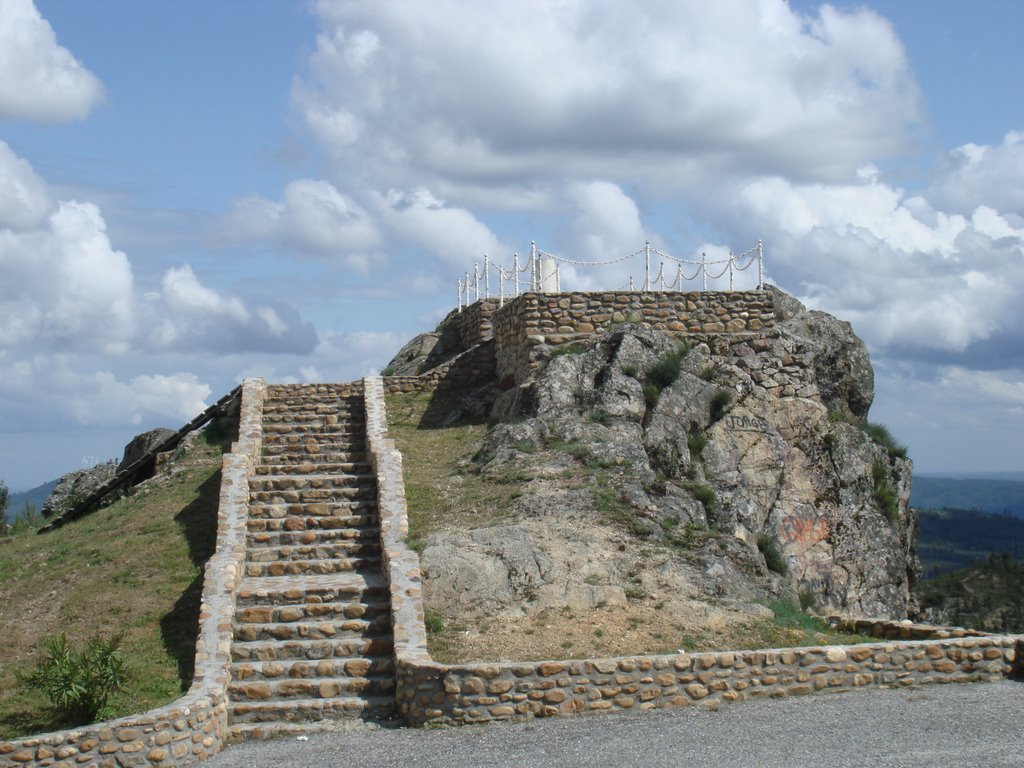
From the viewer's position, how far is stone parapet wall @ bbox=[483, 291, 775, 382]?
2244 centimetres

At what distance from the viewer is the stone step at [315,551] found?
15375 millimetres

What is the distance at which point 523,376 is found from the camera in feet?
73.4

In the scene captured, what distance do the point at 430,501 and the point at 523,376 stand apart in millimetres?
5524

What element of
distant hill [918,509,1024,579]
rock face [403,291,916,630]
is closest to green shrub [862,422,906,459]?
rock face [403,291,916,630]

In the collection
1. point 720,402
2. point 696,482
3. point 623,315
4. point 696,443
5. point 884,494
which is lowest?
point 884,494

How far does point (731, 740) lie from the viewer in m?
10.7

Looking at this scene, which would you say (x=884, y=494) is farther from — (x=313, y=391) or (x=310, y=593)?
(x=310, y=593)

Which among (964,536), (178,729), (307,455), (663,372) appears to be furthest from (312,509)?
(964,536)

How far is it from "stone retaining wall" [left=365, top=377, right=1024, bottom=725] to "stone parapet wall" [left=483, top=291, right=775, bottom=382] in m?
9.96

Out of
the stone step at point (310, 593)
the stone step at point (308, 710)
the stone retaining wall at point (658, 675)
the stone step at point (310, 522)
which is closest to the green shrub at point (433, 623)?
the stone retaining wall at point (658, 675)

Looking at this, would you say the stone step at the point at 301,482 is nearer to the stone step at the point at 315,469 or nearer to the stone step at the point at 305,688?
the stone step at the point at 315,469

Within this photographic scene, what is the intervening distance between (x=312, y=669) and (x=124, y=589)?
404 centimetres

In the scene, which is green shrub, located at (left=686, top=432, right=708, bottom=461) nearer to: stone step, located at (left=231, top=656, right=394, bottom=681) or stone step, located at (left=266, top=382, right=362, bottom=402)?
stone step, located at (left=266, top=382, right=362, bottom=402)

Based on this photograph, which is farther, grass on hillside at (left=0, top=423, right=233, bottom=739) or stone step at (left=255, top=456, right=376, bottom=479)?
stone step at (left=255, top=456, right=376, bottom=479)
